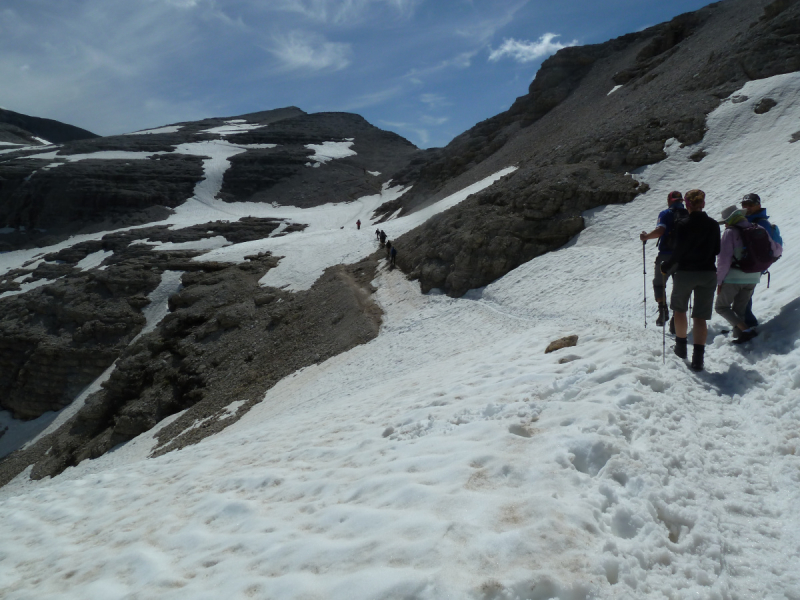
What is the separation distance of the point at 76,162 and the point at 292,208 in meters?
42.1

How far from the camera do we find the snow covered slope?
3.35m

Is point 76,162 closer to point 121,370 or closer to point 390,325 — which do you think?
point 121,370

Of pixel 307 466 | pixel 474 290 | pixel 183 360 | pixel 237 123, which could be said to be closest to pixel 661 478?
pixel 307 466

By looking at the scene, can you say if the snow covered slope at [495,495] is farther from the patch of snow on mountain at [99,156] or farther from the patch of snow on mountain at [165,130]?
the patch of snow on mountain at [165,130]

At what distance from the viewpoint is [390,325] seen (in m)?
20.2

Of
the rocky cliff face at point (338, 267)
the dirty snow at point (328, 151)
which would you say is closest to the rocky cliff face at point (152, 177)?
the dirty snow at point (328, 151)

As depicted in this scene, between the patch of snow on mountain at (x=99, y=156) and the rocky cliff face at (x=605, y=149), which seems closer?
the rocky cliff face at (x=605, y=149)

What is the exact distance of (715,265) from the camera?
6.88 meters

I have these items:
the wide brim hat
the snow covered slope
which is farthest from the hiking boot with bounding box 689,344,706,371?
the wide brim hat

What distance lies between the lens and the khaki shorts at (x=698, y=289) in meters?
6.62

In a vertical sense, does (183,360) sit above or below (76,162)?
below

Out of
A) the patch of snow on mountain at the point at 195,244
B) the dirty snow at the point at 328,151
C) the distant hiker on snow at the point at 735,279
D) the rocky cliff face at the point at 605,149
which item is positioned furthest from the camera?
the dirty snow at the point at 328,151

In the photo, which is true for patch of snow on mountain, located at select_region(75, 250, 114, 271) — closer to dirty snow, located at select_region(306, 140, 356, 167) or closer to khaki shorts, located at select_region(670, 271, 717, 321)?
dirty snow, located at select_region(306, 140, 356, 167)

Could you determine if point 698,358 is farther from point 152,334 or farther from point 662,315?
point 152,334
